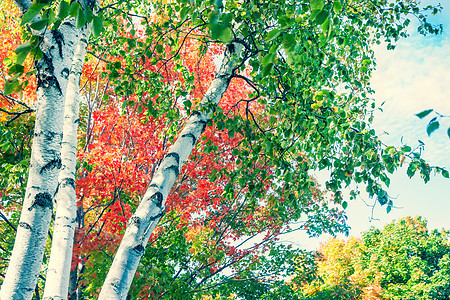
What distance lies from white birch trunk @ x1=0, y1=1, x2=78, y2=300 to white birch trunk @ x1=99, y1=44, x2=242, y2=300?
2.28 feet

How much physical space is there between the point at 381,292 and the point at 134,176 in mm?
21919

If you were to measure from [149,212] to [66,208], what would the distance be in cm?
85

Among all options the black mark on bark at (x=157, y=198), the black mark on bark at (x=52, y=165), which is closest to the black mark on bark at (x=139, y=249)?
the black mark on bark at (x=157, y=198)

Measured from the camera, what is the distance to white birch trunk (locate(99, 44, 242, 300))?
2859 mm

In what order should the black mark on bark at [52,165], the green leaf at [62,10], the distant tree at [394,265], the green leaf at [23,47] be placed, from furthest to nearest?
the distant tree at [394,265]
the black mark on bark at [52,165]
the green leaf at [23,47]
the green leaf at [62,10]

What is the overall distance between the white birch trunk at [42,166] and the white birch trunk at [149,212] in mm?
695

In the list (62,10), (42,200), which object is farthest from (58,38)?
(42,200)

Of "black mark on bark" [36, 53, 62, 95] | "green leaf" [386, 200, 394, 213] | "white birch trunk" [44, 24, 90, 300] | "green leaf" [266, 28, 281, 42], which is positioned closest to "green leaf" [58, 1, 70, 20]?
"black mark on bark" [36, 53, 62, 95]

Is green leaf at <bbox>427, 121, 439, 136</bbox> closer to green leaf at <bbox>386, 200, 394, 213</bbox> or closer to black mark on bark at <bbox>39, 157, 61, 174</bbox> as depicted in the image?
green leaf at <bbox>386, 200, 394, 213</bbox>

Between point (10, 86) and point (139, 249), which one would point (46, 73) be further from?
point (139, 249)

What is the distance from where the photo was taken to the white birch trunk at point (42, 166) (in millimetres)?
2314

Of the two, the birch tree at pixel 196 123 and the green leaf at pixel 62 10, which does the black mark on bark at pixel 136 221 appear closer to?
the birch tree at pixel 196 123

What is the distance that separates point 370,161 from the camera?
3.80 metres

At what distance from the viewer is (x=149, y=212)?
316 cm
